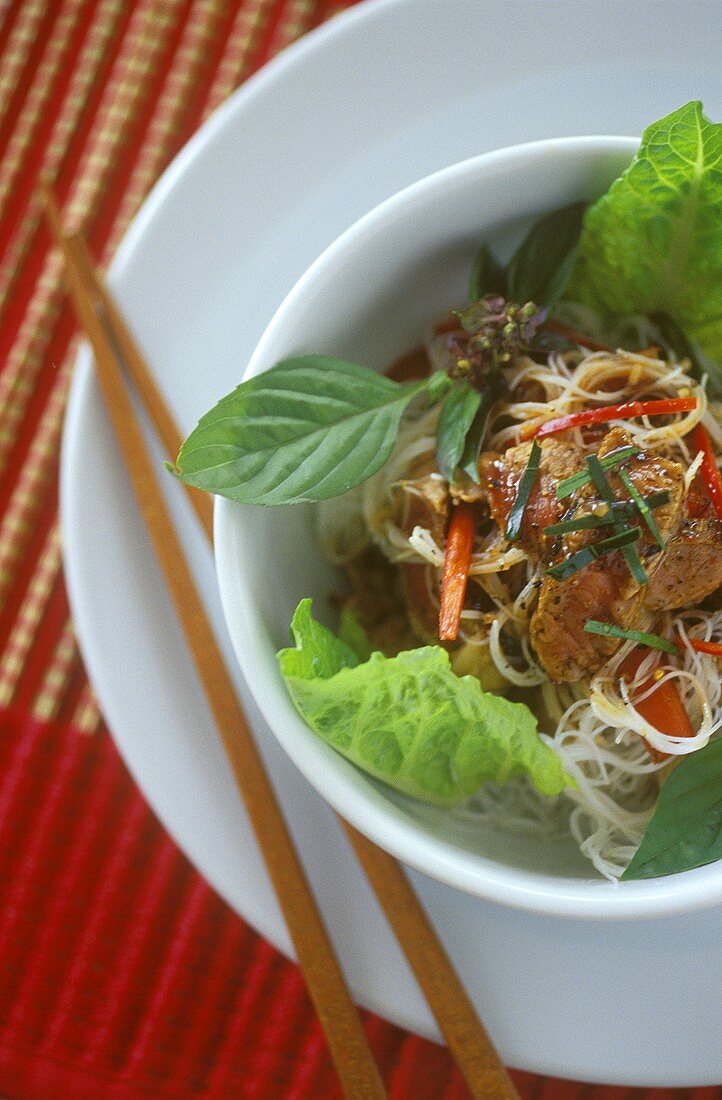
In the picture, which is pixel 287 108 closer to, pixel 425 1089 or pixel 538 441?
pixel 538 441

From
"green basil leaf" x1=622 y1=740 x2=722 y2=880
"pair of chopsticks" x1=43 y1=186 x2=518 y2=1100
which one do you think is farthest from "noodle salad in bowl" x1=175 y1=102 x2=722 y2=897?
"pair of chopsticks" x1=43 y1=186 x2=518 y2=1100

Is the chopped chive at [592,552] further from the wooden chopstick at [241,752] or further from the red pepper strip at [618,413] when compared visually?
the wooden chopstick at [241,752]

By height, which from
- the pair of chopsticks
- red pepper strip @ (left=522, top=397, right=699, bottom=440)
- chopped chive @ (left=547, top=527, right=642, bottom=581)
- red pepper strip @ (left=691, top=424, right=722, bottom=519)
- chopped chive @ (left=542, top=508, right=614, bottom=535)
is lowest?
the pair of chopsticks

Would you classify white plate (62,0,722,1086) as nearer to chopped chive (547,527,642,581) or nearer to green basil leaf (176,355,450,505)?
green basil leaf (176,355,450,505)

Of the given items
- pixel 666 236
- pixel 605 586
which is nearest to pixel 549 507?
pixel 605 586

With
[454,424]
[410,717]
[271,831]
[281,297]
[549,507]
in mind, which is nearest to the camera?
[410,717]

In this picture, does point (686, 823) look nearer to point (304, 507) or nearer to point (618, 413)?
point (618, 413)
